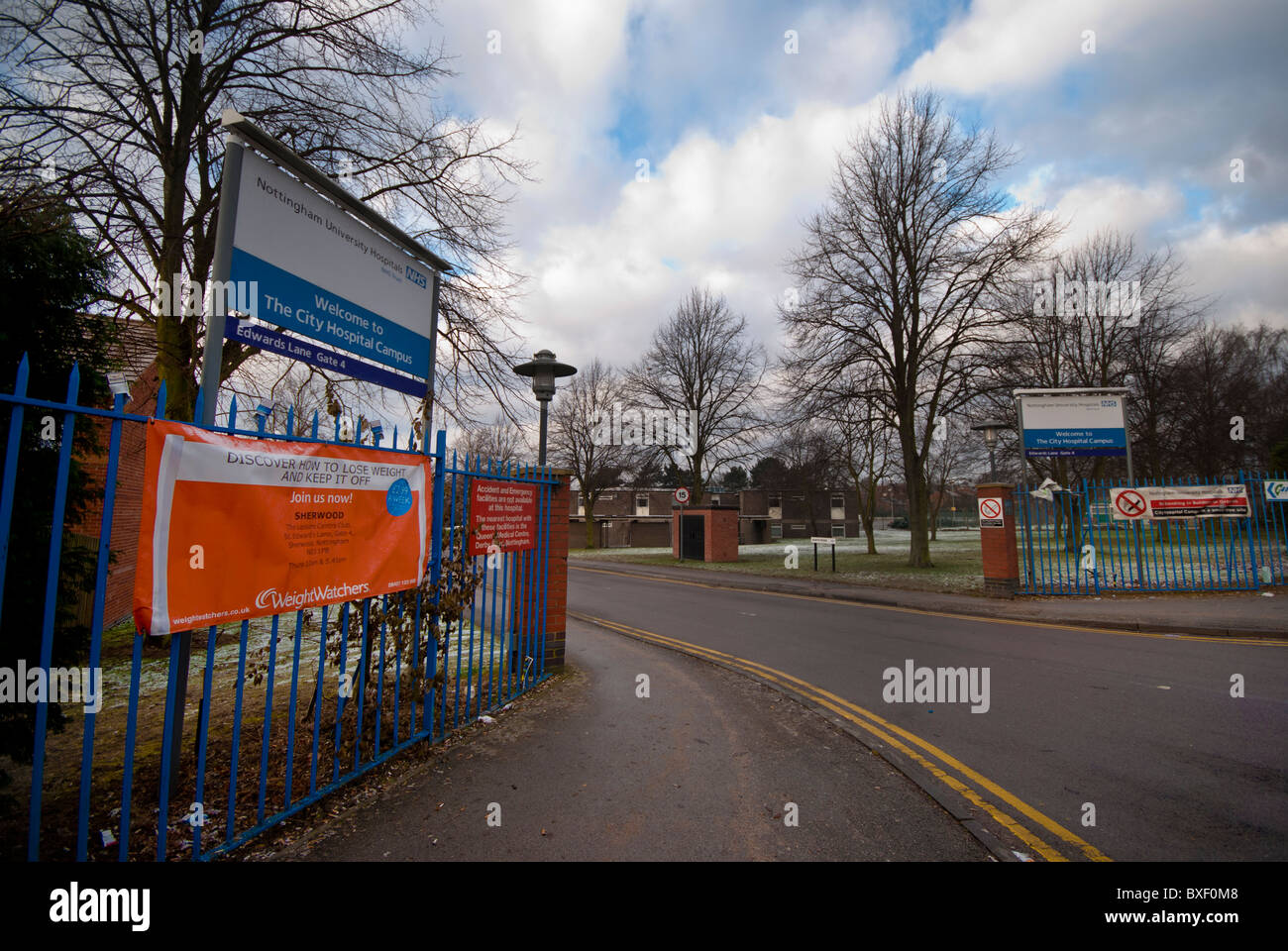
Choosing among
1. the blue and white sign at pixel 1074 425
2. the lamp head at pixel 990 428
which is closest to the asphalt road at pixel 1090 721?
the blue and white sign at pixel 1074 425

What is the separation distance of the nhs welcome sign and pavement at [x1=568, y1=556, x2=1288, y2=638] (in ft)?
36.1

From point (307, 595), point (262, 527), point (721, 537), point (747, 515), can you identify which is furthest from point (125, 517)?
point (747, 515)

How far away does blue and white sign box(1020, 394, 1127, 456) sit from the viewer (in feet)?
52.1

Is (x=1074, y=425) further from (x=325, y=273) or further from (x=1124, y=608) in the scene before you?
(x=325, y=273)

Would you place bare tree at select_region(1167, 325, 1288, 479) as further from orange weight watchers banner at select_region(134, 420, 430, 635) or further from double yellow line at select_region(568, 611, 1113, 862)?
orange weight watchers banner at select_region(134, 420, 430, 635)

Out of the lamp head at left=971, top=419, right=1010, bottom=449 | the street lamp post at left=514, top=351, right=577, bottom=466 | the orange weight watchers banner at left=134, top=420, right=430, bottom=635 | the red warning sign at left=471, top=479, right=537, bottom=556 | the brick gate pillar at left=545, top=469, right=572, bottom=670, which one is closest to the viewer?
the orange weight watchers banner at left=134, top=420, right=430, bottom=635

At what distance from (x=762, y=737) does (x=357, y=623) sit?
129 inches

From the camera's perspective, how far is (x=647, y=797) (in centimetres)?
379

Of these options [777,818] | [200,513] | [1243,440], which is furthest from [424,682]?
[1243,440]

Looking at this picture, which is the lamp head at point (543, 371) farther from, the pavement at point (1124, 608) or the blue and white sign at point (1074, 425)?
the blue and white sign at point (1074, 425)

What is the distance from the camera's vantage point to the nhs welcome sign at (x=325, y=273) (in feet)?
11.5

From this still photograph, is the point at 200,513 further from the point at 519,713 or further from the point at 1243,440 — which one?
the point at 1243,440

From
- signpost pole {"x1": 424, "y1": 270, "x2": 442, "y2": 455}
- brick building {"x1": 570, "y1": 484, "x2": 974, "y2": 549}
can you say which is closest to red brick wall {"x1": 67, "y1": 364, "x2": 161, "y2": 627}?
signpost pole {"x1": 424, "y1": 270, "x2": 442, "y2": 455}
